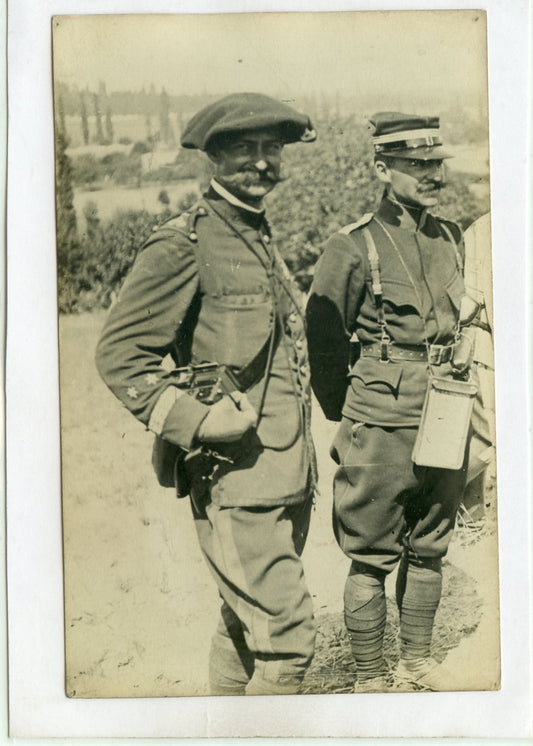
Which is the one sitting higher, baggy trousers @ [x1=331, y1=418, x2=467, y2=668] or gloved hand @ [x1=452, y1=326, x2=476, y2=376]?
gloved hand @ [x1=452, y1=326, x2=476, y2=376]

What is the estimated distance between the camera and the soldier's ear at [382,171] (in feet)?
10.1

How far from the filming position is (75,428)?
3080 mm

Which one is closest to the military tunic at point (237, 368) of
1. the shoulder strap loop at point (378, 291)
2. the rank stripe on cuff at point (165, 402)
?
Answer: the rank stripe on cuff at point (165, 402)

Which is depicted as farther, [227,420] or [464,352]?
[464,352]

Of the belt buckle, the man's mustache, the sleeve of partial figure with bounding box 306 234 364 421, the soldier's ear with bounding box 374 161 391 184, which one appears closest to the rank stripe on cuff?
the sleeve of partial figure with bounding box 306 234 364 421

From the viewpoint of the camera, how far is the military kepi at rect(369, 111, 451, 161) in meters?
3.06

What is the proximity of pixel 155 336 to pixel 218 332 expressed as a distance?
0.56 ft

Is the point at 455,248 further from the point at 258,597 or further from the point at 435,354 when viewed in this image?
the point at 258,597

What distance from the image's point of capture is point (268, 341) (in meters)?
3.02

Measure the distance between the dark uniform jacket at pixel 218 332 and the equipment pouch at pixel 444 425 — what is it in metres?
0.34

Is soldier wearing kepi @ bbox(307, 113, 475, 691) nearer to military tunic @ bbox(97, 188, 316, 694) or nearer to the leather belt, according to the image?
the leather belt

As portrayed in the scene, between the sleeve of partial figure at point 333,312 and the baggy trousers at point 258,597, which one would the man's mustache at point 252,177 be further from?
the baggy trousers at point 258,597

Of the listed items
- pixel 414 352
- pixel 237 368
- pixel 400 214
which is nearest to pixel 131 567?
pixel 237 368

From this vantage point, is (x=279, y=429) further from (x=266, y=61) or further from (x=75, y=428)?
(x=266, y=61)
